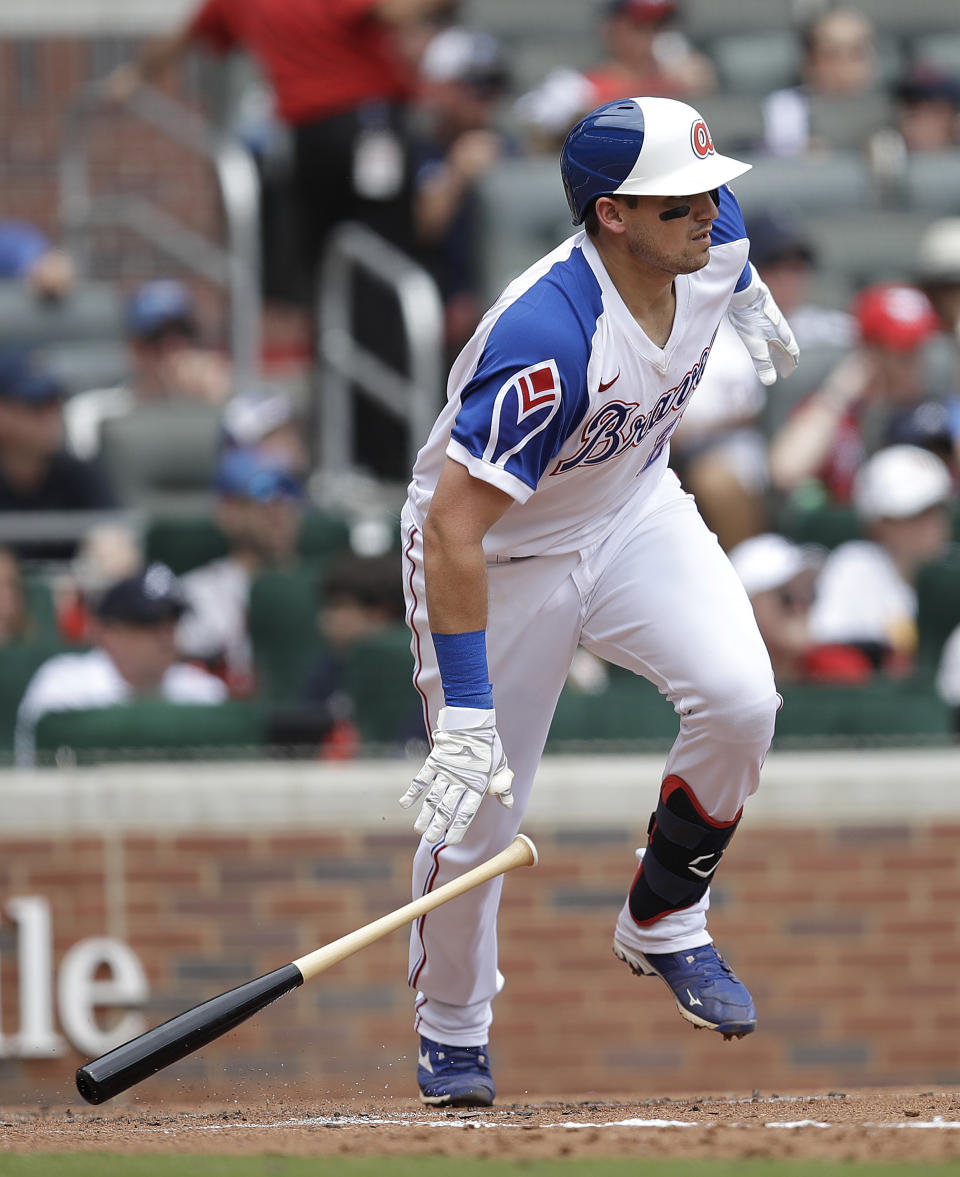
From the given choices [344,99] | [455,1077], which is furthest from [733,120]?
[455,1077]

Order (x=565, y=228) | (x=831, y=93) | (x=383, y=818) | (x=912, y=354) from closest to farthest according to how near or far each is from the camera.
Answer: (x=383, y=818) → (x=912, y=354) → (x=565, y=228) → (x=831, y=93)

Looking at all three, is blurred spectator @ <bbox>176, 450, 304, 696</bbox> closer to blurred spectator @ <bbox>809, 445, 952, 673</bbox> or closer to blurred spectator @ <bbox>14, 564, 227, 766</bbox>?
blurred spectator @ <bbox>14, 564, 227, 766</bbox>

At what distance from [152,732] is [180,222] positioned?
6127mm

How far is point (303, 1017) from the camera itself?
5.87 m

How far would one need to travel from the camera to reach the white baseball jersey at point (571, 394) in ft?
12.2

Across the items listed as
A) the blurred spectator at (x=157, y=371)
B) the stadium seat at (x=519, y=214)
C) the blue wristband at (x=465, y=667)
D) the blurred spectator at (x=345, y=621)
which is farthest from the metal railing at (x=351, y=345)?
the blue wristband at (x=465, y=667)

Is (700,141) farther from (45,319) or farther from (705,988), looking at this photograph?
(45,319)

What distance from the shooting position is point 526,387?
12.1 ft

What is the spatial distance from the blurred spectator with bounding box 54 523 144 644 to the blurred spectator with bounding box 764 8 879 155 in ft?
12.6

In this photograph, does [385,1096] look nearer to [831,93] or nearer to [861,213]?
[861,213]

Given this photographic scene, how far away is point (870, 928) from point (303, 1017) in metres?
1.67

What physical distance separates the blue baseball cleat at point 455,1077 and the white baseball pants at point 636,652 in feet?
1.06

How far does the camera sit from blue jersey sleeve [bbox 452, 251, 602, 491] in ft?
12.1

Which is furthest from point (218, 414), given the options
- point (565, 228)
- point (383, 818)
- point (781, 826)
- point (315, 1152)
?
point (315, 1152)
